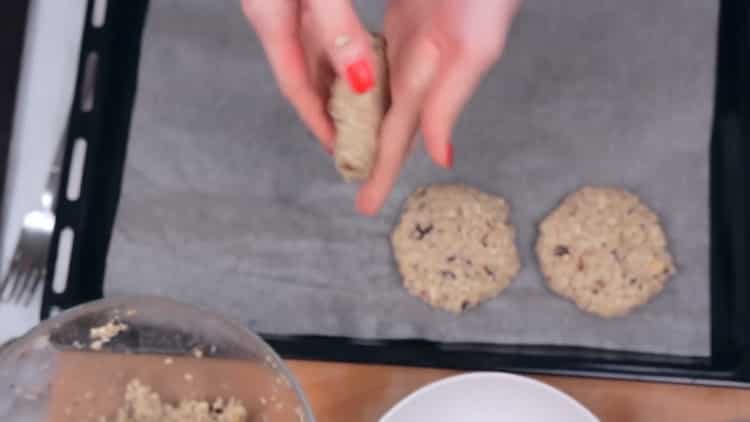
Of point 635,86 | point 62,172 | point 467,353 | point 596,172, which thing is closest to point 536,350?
point 467,353

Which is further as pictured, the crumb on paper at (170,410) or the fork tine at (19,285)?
the fork tine at (19,285)

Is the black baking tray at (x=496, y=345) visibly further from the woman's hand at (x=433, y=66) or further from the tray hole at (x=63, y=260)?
the woman's hand at (x=433, y=66)

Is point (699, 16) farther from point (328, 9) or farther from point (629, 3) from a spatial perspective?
point (328, 9)

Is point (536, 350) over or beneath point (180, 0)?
beneath

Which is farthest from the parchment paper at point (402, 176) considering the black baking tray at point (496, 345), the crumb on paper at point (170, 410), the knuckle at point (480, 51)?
the knuckle at point (480, 51)

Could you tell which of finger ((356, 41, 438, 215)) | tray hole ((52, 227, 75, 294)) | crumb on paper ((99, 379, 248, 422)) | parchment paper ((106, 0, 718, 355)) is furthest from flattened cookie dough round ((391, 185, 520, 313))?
tray hole ((52, 227, 75, 294))
